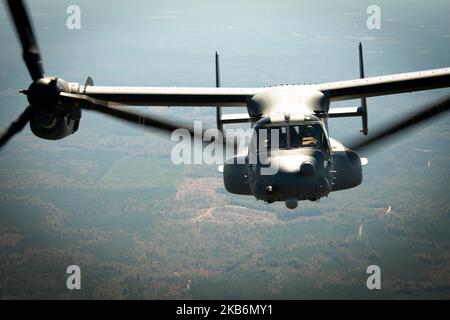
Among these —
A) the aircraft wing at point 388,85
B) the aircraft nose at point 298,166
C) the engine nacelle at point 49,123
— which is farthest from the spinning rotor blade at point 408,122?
the engine nacelle at point 49,123

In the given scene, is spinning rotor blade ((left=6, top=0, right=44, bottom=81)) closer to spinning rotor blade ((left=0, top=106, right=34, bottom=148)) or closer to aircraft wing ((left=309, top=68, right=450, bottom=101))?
spinning rotor blade ((left=0, top=106, right=34, bottom=148))

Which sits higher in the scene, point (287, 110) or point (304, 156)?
point (287, 110)

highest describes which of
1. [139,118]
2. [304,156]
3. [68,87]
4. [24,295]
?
[24,295]

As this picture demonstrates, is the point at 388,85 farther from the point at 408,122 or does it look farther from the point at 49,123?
the point at 49,123

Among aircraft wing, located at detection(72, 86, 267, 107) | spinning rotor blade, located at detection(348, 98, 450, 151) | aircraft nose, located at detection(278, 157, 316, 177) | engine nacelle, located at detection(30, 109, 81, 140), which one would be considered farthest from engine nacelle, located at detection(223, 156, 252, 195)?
engine nacelle, located at detection(30, 109, 81, 140)
